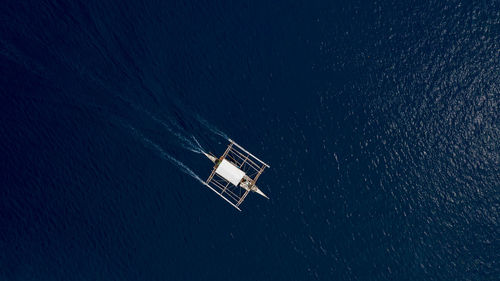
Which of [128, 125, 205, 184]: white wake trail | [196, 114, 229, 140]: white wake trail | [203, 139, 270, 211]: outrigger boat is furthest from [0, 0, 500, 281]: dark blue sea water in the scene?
[203, 139, 270, 211]: outrigger boat

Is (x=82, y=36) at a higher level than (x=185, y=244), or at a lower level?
higher

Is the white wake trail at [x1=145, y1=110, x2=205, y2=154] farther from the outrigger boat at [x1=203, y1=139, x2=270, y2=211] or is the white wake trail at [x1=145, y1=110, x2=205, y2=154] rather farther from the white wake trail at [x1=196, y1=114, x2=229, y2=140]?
the white wake trail at [x1=196, y1=114, x2=229, y2=140]

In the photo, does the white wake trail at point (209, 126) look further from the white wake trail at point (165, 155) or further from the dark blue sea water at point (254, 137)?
the white wake trail at point (165, 155)

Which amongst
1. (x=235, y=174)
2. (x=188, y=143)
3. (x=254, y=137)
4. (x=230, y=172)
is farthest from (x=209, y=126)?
(x=235, y=174)

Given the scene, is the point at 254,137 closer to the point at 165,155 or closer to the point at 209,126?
the point at 209,126

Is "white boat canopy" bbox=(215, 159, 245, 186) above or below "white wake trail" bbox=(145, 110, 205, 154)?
below

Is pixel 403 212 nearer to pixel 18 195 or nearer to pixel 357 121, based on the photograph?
pixel 357 121

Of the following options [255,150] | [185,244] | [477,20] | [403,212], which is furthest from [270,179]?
[477,20]
